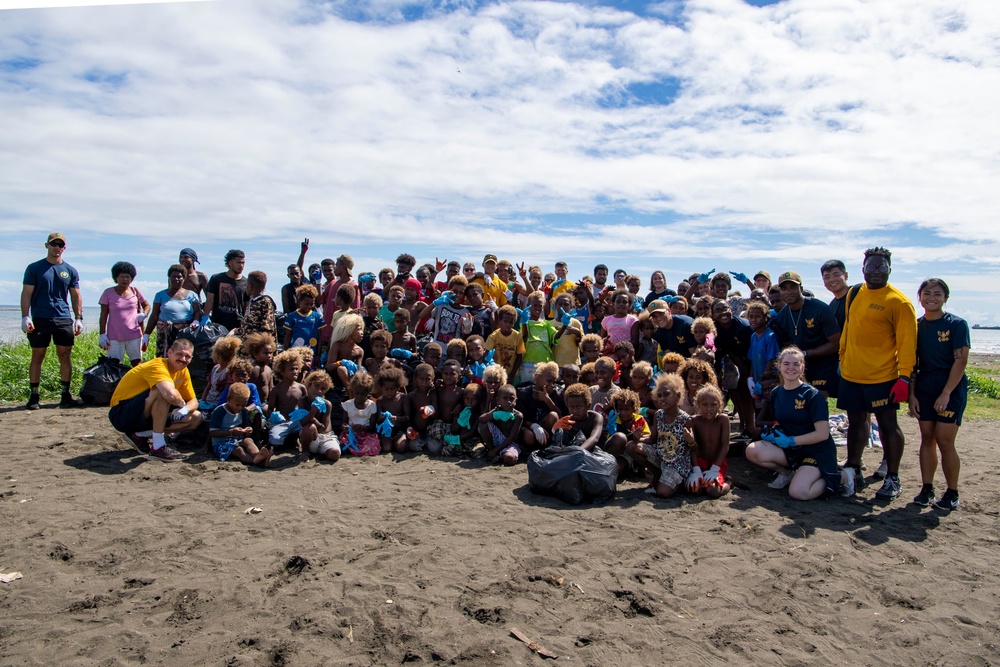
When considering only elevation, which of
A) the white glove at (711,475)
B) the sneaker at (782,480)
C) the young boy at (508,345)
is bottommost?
the sneaker at (782,480)

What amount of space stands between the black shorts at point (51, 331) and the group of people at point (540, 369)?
0.7 inches

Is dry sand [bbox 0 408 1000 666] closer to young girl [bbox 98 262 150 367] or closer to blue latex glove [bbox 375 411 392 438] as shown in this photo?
blue latex glove [bbox 375 411 392 438]

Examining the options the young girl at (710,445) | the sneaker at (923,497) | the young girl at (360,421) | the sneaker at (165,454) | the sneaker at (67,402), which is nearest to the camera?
the sneaker at (923,497)

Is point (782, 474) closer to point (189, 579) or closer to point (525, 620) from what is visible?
point (525, 620)

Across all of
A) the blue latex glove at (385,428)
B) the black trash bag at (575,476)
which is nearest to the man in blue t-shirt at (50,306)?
the blue latex glove at (385,428)

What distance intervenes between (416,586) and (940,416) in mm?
4252

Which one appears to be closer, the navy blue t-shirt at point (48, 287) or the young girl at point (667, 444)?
the young girl at point (667, 444)

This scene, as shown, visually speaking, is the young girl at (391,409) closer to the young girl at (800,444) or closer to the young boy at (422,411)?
the young boy at (422,411)

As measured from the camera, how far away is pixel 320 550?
13.5ft

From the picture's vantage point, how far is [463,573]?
3.84 m

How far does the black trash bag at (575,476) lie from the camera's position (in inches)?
201

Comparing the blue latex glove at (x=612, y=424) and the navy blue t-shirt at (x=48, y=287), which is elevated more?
the navy blue t-shirt at (x=48, y=287)

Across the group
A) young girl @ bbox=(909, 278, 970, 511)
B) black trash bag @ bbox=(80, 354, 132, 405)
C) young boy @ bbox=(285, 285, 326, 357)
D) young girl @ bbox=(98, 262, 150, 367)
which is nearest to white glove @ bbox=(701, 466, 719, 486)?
young girl @ bbox=(909, 278, 970, 511)

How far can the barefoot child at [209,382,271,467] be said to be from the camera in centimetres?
610
